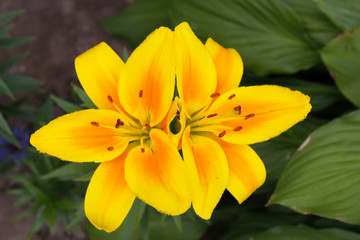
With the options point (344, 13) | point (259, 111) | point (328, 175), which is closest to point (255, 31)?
point (344, 13)

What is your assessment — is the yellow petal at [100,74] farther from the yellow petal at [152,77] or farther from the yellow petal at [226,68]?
the yellow petal at [226,68]

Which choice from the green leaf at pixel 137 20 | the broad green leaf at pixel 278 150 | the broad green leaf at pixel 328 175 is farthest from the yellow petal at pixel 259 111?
the green leaf at pixel 137 20

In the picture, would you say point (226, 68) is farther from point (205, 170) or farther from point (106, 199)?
point (106, 199)

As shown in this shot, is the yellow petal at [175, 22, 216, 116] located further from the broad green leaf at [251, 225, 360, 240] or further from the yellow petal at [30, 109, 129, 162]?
the broad green leaf at [251, 225, 360, 240]

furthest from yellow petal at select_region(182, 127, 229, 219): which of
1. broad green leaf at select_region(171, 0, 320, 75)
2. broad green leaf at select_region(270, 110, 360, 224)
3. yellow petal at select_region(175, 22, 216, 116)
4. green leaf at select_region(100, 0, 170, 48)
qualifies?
green leaf at select_region(100, 0, 170, 48)

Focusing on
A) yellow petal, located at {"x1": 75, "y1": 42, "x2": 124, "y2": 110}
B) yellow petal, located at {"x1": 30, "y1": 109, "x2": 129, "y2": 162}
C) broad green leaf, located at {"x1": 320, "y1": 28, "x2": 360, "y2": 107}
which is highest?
yellow petal, located at {"x1": 75, "y1": 42, "x2": 124, "y2": 110}

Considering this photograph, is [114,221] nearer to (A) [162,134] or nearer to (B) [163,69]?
(A) [162,134]

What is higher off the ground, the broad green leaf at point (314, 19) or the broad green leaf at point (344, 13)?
the broad green leaf at point (344, 13)

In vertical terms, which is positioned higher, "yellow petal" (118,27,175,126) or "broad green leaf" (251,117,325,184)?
"yellow petal" (118,27,175,126)
